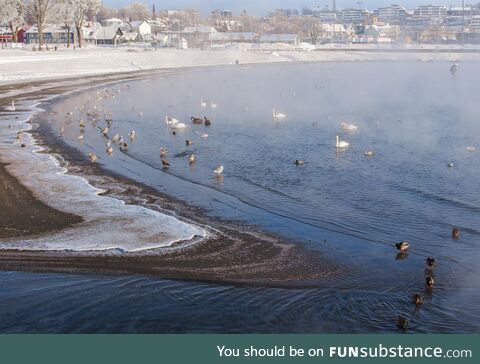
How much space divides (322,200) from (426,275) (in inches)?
259

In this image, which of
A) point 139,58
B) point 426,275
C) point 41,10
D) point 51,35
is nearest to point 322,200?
point 426,275

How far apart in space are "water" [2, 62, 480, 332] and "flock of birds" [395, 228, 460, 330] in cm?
17

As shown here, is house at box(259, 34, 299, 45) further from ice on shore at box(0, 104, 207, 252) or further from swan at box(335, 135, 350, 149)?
ice on shore at box(0, 104, 207, 252)

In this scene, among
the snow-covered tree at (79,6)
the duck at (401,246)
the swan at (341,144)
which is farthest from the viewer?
the snow-covered tree at (79,6)

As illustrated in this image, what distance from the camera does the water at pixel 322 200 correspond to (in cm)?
1159

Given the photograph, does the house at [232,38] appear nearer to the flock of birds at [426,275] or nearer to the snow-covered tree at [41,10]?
the snow-covered tree at [41,10]

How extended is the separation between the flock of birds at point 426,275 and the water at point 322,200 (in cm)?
17

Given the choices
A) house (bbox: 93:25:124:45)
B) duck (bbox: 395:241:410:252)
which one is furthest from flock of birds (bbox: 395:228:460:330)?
house (bbox: 93:25:124:45)

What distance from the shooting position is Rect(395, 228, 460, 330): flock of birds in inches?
438

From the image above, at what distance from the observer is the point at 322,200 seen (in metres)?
19.7

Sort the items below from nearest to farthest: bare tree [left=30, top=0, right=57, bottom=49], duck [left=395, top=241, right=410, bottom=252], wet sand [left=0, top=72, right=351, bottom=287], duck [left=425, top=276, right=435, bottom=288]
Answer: duck [left=425, top=276, right=435, bottom=288] < wet sand [left=0, top=72, right=351, bottom=287] < duck [left=395, top=241, right=410, bottom=252] < bare tree [left=30, top=0, right=57, bottom=49]

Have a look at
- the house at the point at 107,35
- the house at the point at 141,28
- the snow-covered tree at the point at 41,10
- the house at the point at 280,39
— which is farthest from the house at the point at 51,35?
the house at the point at 280,39

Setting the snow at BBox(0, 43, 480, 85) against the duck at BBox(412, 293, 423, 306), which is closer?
the duck at BBox(412, 293, 423, 306)
